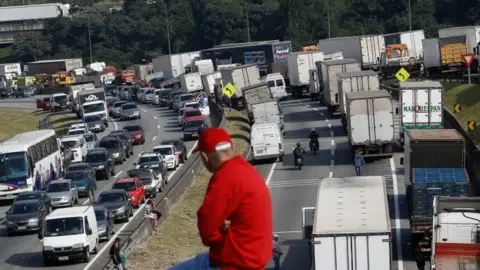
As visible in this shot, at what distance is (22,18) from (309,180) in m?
151

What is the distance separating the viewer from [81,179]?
1893 inches

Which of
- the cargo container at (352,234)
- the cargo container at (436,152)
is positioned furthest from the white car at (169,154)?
the cargo container at (352,234)

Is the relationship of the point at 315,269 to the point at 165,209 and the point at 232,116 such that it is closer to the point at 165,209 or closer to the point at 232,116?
the point at 165,209

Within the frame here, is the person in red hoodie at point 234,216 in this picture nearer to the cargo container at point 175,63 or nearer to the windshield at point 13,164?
the windshield at point 13,164

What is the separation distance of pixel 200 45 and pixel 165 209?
124 metres

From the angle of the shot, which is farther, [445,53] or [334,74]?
[445,53]

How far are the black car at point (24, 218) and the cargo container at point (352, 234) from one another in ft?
45.8

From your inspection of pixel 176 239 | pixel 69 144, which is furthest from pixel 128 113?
pixel 176 239

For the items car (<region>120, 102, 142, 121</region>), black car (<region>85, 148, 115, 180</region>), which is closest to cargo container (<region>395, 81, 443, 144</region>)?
black car (<region>85, 148, 115, 180</region>)

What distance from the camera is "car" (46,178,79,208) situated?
43.7 metres

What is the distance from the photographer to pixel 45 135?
5288cm

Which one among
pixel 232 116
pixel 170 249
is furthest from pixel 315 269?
pixel 232 116

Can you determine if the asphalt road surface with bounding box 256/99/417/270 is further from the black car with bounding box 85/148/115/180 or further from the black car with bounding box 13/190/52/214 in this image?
the black car with bounding box 13/190/52/214

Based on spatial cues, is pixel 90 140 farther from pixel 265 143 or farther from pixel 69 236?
pixel 69 236
